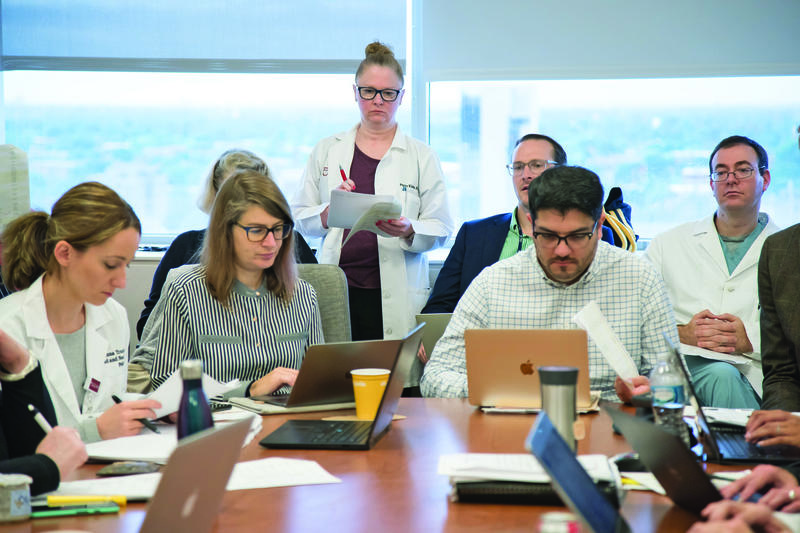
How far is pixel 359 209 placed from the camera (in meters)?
3.03

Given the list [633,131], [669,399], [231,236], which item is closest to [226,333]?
[231,236]

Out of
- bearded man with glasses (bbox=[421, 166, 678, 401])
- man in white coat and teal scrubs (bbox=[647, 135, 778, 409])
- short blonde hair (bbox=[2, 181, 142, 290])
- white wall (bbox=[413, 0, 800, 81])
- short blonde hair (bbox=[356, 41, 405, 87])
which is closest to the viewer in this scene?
short blonde hair (bbox=[2, 181, 142, 290])

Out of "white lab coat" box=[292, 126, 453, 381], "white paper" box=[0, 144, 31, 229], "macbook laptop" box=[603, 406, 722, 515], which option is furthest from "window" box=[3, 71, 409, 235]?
"macbook laptop" box=[603, 406, 722, 515]

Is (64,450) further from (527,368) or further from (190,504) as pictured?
(527,368)

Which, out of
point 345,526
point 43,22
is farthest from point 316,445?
point 43,22

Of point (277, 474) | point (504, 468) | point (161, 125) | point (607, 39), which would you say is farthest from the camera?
point (161, 125)

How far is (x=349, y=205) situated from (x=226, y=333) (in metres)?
0.84

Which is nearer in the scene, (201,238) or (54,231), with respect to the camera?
(54,231)

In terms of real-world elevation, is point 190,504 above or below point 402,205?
below

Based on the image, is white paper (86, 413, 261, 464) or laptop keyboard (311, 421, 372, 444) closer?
white paper (86, 413, 261, 464)

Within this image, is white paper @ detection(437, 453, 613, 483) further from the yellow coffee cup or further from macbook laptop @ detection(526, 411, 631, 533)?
the yellow coffee cup

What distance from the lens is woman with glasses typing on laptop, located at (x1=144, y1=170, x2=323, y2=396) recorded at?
2334 millimetres

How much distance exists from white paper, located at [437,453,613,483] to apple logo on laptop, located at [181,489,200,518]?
1.55 feet

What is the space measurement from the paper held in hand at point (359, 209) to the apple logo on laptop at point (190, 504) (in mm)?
1923
